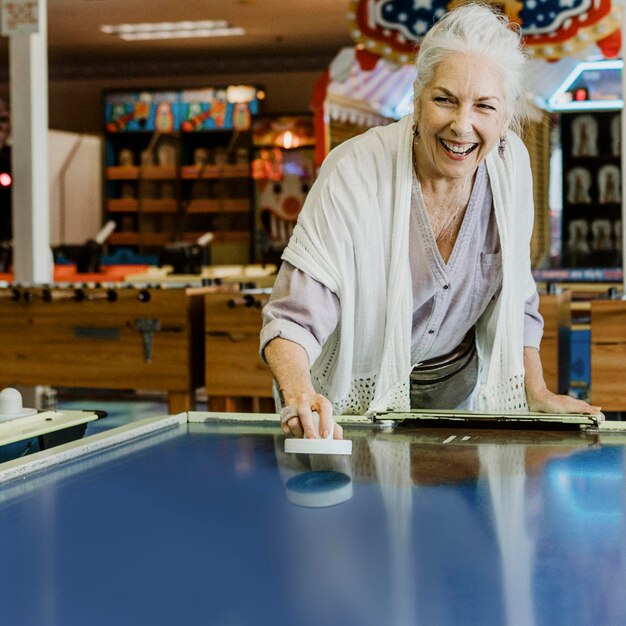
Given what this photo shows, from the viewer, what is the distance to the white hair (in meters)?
1.75

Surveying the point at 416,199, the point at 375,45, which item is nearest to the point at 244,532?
the point at 416,199

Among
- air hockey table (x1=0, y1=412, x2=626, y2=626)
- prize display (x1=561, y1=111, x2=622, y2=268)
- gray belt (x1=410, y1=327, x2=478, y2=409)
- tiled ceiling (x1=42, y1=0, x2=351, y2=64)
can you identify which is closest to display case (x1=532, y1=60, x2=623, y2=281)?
prize display (x1=561, y1=111, x2=622, y2=268)

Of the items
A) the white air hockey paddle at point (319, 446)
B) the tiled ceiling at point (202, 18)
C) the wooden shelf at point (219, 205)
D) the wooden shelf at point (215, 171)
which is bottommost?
the white air hockey paddle at point (319, 446)

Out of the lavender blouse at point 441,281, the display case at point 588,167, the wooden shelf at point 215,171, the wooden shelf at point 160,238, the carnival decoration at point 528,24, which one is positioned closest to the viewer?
the lavender blouse at point 441,281

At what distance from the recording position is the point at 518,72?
6.01 ft

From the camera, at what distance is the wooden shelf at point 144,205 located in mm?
10992

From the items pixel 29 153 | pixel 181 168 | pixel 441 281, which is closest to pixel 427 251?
pixel 441 281

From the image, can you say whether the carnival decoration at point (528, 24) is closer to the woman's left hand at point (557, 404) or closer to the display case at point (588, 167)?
the display case at point (588, 167)

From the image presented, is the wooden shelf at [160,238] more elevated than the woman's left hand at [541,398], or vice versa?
the wooden shelf at [160,238]

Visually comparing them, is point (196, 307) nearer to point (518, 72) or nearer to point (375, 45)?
point (375, 45)

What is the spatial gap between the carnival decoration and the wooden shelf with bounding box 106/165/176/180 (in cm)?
550

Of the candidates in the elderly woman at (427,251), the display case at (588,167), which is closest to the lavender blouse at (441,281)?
the elderly woman at (427,251)

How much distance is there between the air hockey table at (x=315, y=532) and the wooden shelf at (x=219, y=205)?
919 cm

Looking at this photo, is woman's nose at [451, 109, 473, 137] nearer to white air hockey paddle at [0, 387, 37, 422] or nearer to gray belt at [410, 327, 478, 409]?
gray belt at [410, 327, 478, 409]
